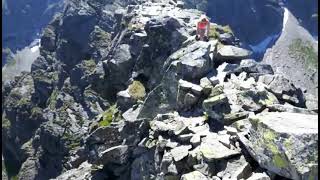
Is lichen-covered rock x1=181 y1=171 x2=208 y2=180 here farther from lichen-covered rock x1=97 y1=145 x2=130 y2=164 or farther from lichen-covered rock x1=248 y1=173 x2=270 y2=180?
lichen-covered rock x1=97 y1=145 x2=130 y2=164

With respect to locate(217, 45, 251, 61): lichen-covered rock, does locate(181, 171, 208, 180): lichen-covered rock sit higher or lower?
lower

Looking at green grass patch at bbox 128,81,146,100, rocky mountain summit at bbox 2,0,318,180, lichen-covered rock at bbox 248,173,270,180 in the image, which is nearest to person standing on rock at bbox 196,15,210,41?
rocky mountain summit at bbox 2,0,318,180

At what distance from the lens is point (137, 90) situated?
63.9m

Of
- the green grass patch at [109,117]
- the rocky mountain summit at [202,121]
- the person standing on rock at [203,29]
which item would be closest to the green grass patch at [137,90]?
the rocky mountain summit at [202,121]

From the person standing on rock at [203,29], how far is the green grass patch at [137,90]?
1059 centimetres

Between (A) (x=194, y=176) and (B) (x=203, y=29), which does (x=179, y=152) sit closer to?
(A) (x=194, y=176)

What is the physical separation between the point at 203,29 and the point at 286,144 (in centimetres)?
3246

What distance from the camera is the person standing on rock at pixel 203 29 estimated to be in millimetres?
55359

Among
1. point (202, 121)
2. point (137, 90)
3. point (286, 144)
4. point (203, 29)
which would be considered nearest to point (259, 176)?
point (286, 144)

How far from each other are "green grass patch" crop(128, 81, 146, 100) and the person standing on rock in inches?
417

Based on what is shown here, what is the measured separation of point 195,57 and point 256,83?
9.67 m

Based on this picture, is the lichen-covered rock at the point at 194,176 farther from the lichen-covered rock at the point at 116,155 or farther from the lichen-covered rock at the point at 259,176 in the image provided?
the lichen-covered rock at the point at 116,155

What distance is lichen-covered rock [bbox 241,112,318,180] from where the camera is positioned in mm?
25155

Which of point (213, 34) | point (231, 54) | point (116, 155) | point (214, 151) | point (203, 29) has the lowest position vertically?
point (116, 155)
